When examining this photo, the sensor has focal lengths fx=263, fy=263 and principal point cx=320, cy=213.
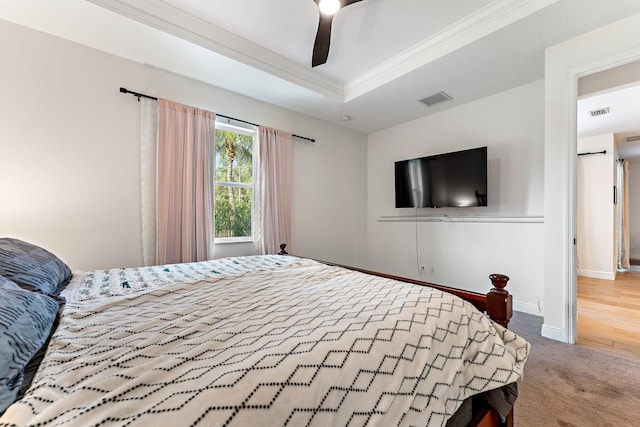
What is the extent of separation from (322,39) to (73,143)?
2177mm

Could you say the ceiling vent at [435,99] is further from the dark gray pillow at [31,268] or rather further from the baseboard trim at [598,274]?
the baseboard trim at [598,274]

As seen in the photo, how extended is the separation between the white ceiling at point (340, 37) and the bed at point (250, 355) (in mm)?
1801

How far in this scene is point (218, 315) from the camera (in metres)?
0.97

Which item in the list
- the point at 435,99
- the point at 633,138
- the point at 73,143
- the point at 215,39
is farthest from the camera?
the point at 633,138

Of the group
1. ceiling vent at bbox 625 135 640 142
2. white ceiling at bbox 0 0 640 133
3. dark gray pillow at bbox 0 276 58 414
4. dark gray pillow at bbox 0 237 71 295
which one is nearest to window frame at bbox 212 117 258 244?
white ceiling at bbox 0 0 640 133

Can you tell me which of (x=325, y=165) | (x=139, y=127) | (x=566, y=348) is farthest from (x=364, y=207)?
(x=139, y=127)

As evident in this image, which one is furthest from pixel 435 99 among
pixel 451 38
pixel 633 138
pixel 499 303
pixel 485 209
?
pixel 633 138

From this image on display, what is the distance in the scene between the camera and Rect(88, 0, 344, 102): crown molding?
194cm

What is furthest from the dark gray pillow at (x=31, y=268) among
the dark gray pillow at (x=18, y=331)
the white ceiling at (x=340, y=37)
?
the white ceiling at (x=340, y=37)

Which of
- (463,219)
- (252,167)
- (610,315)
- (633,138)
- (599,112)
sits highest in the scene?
(599,112)

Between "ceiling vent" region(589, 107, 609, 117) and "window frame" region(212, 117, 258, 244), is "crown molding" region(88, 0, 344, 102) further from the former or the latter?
"ceiling vent" region(589, 107, 609, 117)

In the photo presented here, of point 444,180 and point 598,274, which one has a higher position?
point 444,180

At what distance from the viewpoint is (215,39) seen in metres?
2.27

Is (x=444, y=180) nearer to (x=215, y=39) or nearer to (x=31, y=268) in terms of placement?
(x=215, y=39)
